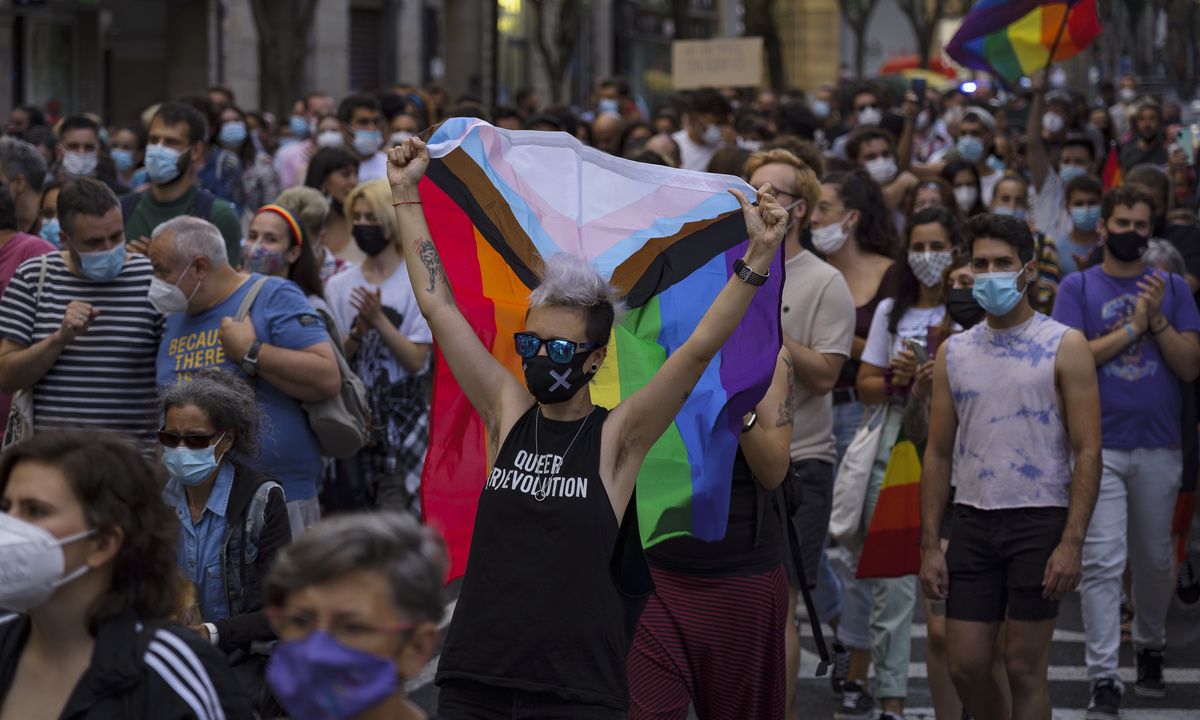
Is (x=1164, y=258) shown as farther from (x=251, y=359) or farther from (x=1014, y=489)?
(x=251, y=359)

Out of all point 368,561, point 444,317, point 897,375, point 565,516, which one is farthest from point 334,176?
point 368,561

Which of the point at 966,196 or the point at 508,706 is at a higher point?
the point at 966,196

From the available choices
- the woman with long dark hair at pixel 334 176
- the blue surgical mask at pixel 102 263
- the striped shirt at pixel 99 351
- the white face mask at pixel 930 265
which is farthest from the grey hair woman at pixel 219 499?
the woman with long dark hair at pixel 334 176

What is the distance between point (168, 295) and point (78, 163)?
5153mm

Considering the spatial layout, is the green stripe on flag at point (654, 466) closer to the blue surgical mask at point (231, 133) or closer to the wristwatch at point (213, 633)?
the wristwatch at point (213, 633)

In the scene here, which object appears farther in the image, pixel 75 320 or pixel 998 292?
pixel 75 320

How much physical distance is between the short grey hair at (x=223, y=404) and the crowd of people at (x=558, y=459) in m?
0.01

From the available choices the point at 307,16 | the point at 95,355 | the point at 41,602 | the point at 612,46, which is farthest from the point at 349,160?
the point at 612,46

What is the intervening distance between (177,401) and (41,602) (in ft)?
6.02

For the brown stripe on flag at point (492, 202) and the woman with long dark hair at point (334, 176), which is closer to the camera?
the brown stripe on flag at point (492, 202)

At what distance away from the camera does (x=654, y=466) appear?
517 centimetres

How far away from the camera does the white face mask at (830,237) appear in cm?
809

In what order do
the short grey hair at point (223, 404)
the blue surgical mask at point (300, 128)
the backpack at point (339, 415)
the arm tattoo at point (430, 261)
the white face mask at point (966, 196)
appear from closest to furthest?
the arm tattoo at point (430, 261) → the short grey hair at point (223, 404) → the backpack at point (339, 415) → the white face mask at point (966, 196) → the blue surgical mask at point (300, 128)

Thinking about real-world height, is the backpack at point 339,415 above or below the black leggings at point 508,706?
above
